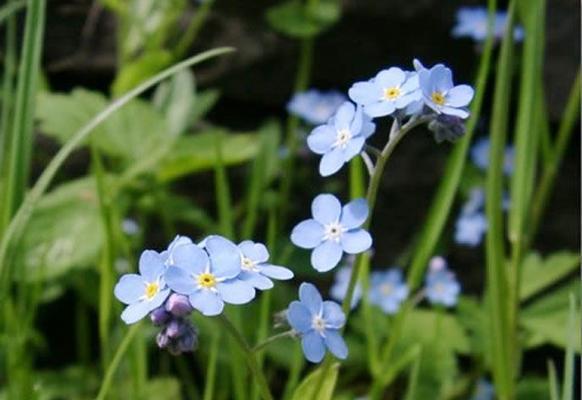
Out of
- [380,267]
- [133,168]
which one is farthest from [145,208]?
[380,267]

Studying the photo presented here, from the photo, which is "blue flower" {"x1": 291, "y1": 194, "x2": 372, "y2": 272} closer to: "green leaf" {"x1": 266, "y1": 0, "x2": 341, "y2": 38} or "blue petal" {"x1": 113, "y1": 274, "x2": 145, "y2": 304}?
"blue petal" {"x1": 113, "y1": 274, "x2": 145, "y2": 304}

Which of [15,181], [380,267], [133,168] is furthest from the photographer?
[380,267]

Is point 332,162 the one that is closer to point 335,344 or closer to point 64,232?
point 335,344

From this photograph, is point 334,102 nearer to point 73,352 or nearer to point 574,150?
point 574,150

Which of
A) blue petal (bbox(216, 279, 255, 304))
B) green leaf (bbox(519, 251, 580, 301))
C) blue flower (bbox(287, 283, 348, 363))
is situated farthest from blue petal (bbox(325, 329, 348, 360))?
green leaf (bbox(519, 251, 580, 301))

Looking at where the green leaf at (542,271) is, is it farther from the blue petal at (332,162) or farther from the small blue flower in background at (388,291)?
the blue petal at (332,162)

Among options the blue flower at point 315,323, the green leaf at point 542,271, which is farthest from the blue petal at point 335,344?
the green leaf at point 542,271
